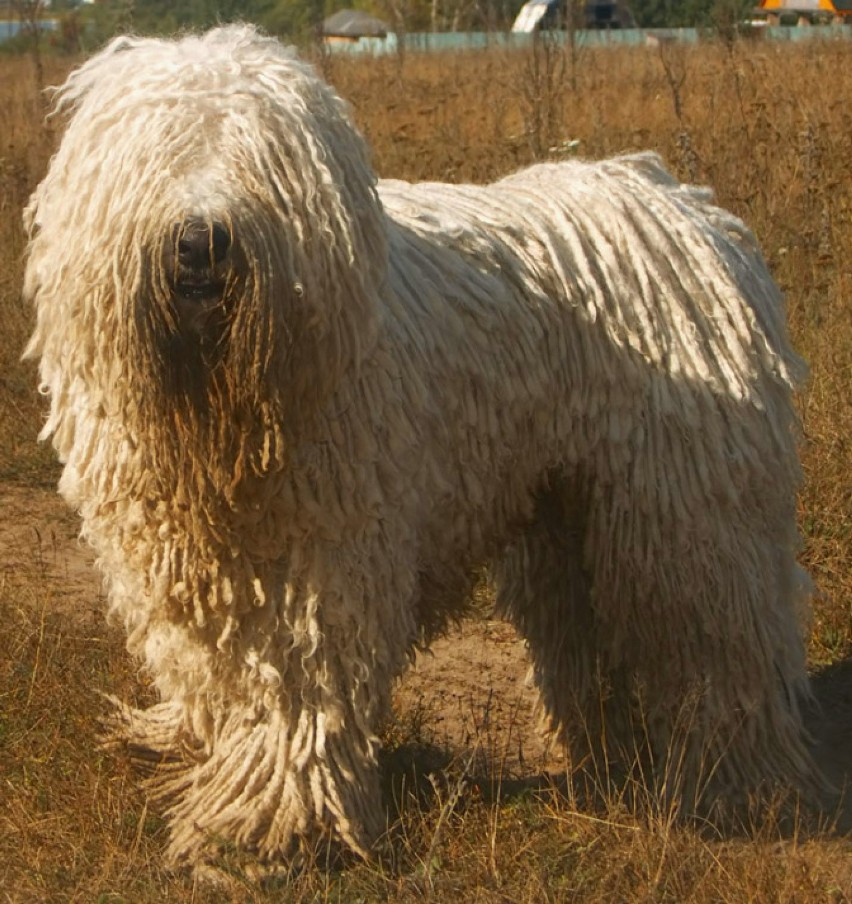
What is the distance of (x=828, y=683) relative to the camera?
519 centimetres

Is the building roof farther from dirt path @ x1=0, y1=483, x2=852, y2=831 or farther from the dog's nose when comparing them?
the dog's nose

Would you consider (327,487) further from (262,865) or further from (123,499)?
(262,865)

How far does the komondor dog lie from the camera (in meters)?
3.18

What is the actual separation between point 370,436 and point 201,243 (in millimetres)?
649

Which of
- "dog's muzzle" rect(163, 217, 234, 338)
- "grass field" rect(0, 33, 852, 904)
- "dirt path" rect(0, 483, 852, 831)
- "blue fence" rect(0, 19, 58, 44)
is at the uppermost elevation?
"dog's muzzle" rect(163, 217, 234, 338)

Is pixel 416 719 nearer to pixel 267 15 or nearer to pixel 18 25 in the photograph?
pixel 18 25

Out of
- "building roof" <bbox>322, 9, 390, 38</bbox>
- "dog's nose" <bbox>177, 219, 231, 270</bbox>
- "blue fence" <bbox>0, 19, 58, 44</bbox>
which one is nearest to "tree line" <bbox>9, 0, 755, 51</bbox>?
"blue fence" <bbox>0, 19, 58, 44</bbox>

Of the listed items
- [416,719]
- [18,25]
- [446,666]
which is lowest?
[446,666]

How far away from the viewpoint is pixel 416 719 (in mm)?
4594

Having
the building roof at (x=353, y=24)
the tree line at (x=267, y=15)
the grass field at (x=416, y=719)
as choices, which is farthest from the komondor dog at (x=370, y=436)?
the building roof at (x=353, y=24)

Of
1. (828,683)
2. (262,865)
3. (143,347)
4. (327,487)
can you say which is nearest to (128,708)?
(262,865)

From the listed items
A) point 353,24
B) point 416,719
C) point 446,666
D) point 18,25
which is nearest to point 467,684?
point 446,666

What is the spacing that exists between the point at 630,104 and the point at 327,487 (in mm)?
7279

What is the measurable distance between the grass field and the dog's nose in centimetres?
137
